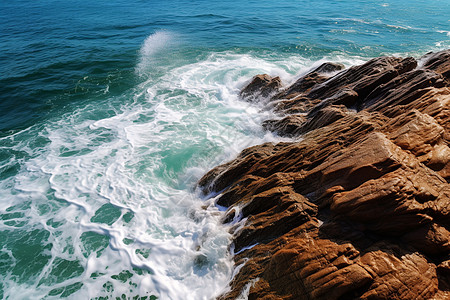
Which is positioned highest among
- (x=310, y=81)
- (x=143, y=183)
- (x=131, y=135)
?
(x=310, y=81)

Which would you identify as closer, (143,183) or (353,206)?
(353,206)

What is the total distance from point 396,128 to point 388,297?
6.21 m

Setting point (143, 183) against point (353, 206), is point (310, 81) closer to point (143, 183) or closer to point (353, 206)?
point (353, 206)

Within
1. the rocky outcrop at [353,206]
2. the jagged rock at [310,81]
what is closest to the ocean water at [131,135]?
the rocky outcrop at [353,206]

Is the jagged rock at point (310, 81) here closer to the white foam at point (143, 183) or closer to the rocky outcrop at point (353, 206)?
the white foam at point (143, 183)

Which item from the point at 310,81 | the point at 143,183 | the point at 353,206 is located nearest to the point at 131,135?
the point at 143,183

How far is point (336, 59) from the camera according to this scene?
2814 cm

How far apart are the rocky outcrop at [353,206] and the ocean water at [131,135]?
6.29 feet

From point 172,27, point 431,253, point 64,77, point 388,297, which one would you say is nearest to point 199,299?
point 388,297

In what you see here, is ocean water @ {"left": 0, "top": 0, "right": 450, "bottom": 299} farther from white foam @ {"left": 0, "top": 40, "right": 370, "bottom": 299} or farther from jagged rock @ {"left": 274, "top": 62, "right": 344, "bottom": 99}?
jagged rock @ {"left": 274, "top": 62, "right": 344, "bottom": 99}

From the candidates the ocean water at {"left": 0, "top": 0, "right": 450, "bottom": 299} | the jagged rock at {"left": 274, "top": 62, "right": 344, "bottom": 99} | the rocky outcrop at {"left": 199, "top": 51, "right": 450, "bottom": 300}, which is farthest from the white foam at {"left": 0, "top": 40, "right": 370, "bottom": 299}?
the jagged rock at {"left": 274, "top": 62, "right": 344, "bottom": 99}

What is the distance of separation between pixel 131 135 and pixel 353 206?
49.5 ft

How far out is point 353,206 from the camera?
22.9 ft

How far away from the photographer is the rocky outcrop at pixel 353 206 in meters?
6.04
